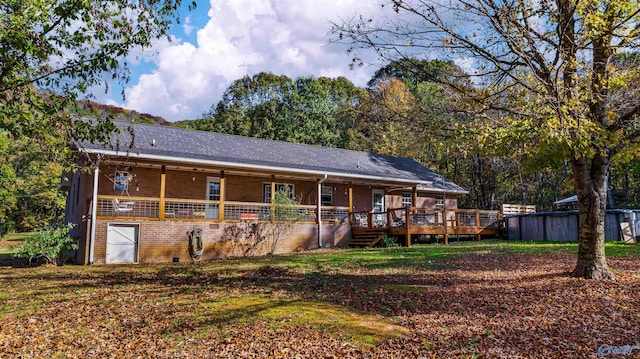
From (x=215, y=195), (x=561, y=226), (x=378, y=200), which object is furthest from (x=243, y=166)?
(x=561, y=226)

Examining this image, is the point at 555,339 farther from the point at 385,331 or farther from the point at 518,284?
the point at 518,284

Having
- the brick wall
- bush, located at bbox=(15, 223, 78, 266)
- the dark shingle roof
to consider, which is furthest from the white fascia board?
bush, located at bbox=(15, 223, 78, 266)

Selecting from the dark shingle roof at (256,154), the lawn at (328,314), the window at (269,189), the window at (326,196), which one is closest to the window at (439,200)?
the dark shingle roof at (256,154)

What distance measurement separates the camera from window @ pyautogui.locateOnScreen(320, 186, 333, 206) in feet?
70.6

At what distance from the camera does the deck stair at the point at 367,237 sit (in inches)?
742

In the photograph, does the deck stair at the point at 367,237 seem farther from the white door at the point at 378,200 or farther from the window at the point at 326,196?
the white door at the point at 378,200

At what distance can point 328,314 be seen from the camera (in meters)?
6.37

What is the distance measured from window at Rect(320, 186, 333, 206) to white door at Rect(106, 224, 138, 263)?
9496mm

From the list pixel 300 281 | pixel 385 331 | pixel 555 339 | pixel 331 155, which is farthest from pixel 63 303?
pixel 331 155

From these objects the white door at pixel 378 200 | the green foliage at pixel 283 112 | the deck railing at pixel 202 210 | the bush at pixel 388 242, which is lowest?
the bush at pixel 388 242

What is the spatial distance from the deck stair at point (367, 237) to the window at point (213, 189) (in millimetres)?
6355

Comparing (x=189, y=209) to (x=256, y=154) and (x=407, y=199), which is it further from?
(x=407, y=199)

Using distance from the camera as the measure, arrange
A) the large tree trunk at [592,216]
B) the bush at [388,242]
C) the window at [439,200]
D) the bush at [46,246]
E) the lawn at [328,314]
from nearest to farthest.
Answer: the lawn at [328,314] → the large tree trunk at [592,216] → the bush at [46,246] → the bush at [388,242] → the window at [439,200]

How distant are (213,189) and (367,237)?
23.3 ft
